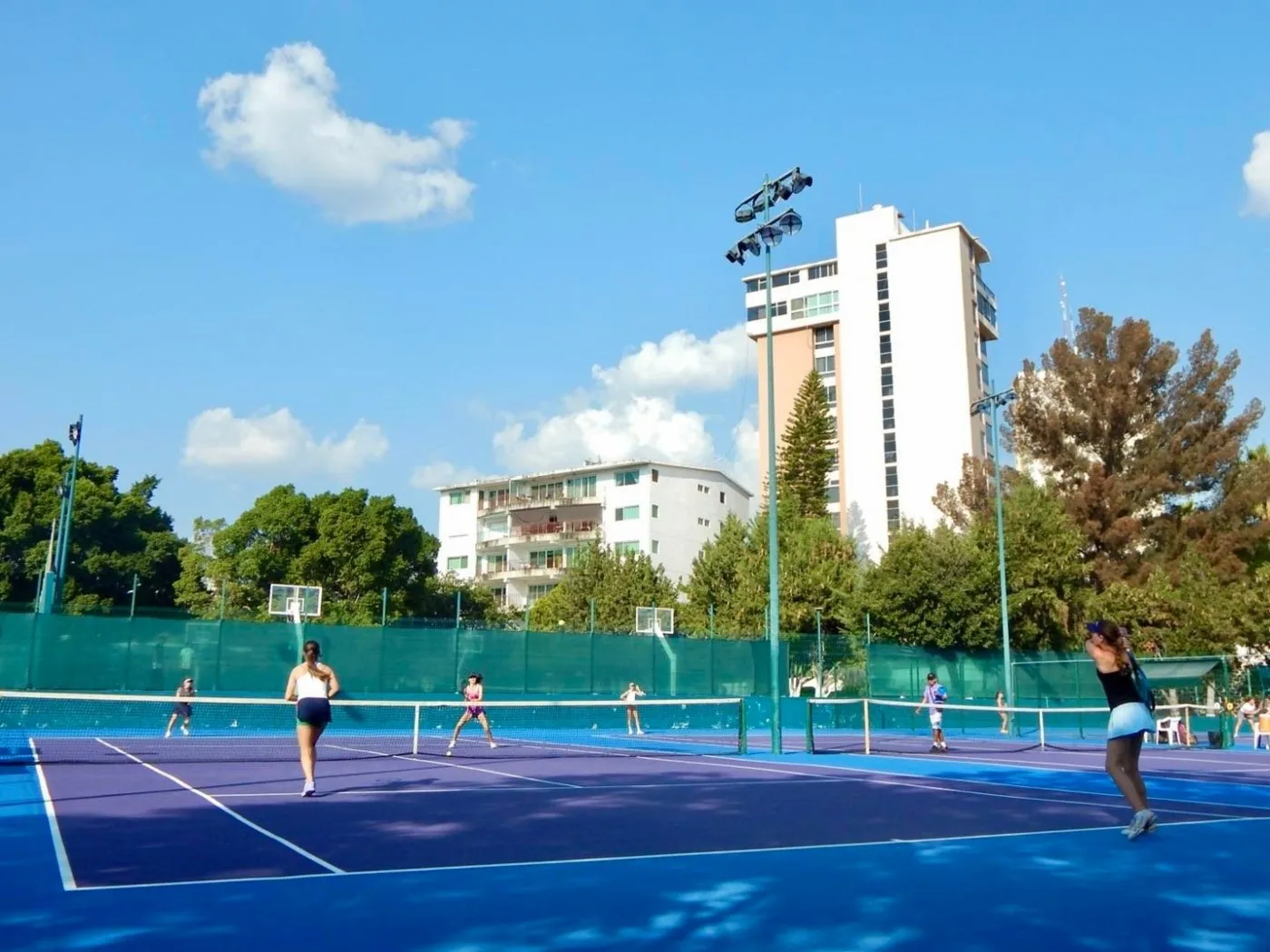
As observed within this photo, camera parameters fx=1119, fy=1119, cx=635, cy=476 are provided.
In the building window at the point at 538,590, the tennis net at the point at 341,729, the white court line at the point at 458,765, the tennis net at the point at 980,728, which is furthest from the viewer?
the building window at the point at 538,590

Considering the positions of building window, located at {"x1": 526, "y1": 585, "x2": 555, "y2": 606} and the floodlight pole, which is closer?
the floodlight pole

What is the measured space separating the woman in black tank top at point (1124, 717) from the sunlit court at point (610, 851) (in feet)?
0.94

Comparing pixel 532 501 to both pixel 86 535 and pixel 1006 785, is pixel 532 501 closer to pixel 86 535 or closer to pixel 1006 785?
pixel 86 535

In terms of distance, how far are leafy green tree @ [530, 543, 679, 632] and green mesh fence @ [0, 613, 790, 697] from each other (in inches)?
869

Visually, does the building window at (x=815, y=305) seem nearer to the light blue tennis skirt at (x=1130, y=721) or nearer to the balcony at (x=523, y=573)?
the balcony at (x=523, y=573)

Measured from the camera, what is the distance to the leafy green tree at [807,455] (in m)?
64.3

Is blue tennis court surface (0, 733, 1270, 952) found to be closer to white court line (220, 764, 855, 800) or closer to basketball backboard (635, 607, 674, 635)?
white court line (220, 764, 855, 800)

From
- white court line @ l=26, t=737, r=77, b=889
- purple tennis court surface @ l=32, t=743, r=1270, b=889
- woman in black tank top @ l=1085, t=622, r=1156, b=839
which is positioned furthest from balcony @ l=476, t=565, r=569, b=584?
woman in black tank top @ l=1085, t=622, r=1156, b=839

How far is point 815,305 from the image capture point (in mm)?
75750

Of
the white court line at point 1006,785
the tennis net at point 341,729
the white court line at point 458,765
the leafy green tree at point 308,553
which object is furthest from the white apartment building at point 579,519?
the white court line at point 1006,785

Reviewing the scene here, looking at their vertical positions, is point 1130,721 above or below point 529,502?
below

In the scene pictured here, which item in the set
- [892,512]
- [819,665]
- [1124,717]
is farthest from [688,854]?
[892,512]

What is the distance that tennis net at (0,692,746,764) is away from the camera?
56.1ft

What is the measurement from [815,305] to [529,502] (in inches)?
947
